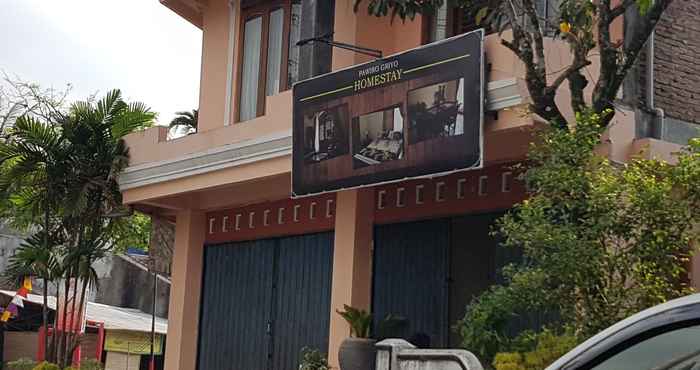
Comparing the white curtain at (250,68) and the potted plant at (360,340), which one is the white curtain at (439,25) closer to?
the white curtain at (250,68)

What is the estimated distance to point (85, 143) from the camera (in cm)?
1505

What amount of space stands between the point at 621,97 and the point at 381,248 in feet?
11.7

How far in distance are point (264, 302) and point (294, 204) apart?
1.42m

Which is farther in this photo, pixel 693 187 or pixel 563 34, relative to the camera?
pixel 563 34

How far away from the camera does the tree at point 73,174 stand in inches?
586

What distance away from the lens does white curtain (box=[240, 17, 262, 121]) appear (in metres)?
14.0

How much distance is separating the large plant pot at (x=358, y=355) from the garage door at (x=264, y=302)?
6.31 ft

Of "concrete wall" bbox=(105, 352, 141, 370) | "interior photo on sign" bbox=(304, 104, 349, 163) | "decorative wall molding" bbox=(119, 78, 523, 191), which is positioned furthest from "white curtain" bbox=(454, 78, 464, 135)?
"concrete wall" bbox=(105, 352, 141, 370)

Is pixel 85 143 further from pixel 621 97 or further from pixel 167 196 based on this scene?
pixel 621 97

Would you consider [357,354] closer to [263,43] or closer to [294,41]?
[294,41]

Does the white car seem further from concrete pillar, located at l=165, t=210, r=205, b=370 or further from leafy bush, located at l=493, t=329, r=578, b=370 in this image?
concrete pillar, located at l=165, t=210, r=205, b=370

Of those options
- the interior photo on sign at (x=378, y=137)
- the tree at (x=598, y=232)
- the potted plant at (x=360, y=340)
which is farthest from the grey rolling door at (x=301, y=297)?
the tree at (x=598, y=232)

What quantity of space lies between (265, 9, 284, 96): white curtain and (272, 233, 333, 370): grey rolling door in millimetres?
2087

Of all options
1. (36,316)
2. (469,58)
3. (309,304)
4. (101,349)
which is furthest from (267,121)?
(36,316)
